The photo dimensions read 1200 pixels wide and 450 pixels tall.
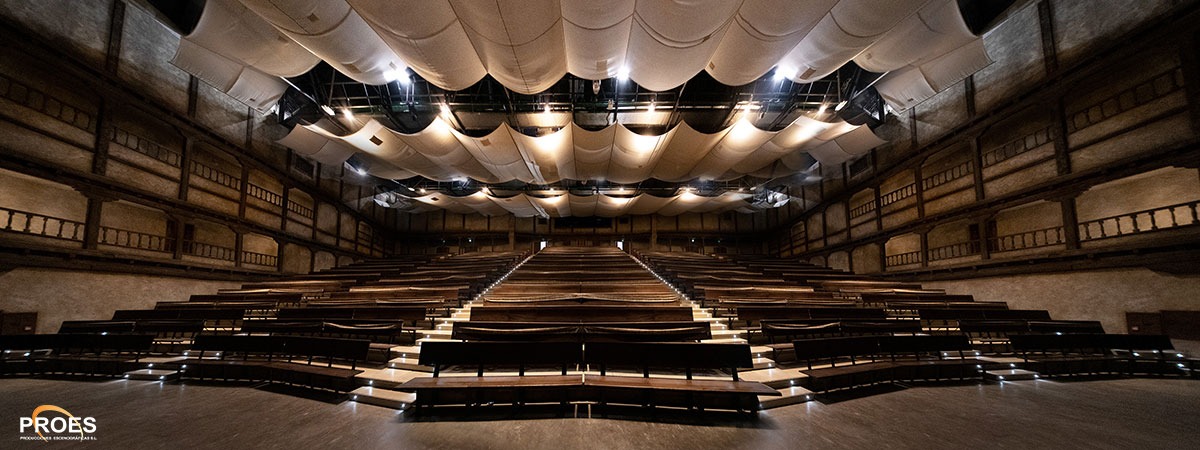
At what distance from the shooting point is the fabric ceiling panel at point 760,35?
215 inches

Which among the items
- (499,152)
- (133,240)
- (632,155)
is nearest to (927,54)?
(632,155)

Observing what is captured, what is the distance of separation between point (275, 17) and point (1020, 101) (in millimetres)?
14500

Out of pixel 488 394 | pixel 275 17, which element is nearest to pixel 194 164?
pixel 275 17

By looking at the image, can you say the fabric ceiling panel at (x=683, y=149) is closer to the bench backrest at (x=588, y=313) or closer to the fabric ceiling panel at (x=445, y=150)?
the fabric ceiling panel at (x=445, y=150)

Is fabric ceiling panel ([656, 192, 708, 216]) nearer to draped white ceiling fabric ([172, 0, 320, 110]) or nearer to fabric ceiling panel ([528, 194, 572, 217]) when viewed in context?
fabric ceiling panel ([528, 194, 572, 217])

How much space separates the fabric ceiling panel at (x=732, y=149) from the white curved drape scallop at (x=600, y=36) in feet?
7.97

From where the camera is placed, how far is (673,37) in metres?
6.00

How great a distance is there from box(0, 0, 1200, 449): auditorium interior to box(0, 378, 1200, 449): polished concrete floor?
0.12ft

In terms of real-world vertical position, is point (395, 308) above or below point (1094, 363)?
above

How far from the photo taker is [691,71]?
6.96 m

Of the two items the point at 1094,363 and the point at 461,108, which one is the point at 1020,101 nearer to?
the point at 1094,363

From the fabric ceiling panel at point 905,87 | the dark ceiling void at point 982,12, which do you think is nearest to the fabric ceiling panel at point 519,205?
the fabric ceiling panel at point 905,87

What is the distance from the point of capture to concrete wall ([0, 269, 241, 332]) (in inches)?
274

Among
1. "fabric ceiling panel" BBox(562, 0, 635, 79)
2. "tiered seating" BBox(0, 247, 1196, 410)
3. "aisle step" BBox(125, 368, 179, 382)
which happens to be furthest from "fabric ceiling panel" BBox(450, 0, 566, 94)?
"aisle step" BBox(125, 368, 179, 382)
